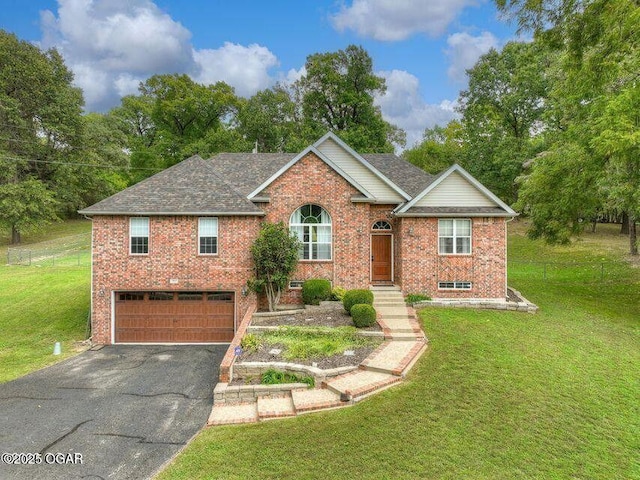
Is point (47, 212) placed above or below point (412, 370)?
above

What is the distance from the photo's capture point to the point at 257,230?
45.5 ft

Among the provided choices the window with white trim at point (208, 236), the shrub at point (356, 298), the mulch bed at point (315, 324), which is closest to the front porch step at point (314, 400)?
the mulch bed at point (315, 324)

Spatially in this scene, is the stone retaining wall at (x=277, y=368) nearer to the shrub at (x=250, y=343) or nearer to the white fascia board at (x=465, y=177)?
the shrub at (x=250, y=343)

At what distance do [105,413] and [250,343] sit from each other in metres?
3.77

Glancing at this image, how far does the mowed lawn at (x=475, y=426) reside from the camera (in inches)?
216

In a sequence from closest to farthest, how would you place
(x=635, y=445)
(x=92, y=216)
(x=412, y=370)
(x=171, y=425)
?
1. (x=635, y=445)
2. (x=171, y=425)
3. (x=412, y=370)
4. (x=92, y=216)

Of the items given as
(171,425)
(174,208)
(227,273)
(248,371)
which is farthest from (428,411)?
(174,208)

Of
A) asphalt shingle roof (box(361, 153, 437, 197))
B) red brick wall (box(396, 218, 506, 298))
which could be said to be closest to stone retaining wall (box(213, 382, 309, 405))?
red brick wall (box(396, 218, 506, 298))

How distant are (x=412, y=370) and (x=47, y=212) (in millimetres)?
38334

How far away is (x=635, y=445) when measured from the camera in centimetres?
590

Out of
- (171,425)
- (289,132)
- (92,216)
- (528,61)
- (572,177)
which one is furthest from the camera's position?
(289,132)

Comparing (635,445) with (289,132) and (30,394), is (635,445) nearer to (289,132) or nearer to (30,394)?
(30,394)

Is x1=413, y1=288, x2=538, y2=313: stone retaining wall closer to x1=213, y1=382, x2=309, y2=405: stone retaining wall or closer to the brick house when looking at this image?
the brick house

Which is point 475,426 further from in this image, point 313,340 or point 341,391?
point 313,340
